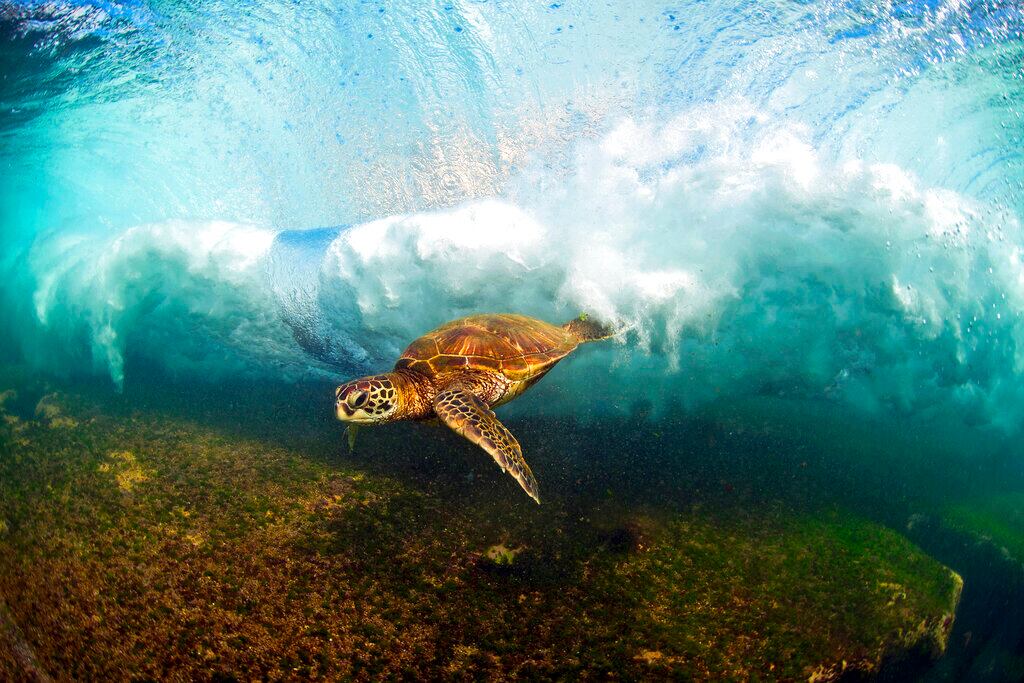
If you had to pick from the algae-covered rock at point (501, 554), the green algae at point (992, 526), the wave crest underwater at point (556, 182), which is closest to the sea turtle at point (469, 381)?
the algae-covered rock at point (501, 554)

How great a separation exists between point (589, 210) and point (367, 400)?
24.1ft

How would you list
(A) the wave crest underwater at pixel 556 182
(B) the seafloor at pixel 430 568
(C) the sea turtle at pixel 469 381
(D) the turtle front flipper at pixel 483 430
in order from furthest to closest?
1. (A) the wave crest underwater at pixel 556 182
2. (C) the sea turtle at pixel 469 381
3. (D) the turtle front flipper at pixel 483 430
4. (B) the seafloor at pixel 430 568

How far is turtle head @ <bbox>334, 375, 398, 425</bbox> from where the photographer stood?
127 inches

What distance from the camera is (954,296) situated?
483 inches

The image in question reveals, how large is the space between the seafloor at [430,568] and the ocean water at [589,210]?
0.39 m

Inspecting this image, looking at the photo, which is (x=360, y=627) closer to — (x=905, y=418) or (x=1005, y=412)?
(x=905, y=418)

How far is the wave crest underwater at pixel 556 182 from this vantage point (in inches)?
273

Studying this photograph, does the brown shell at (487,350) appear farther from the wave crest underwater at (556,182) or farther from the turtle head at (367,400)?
the wave crest underwater at (556,182)

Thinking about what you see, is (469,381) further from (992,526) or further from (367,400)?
(992,526)

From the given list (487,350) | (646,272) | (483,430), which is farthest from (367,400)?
(646,272)

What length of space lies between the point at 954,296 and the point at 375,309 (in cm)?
1823

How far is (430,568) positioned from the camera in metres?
2.90

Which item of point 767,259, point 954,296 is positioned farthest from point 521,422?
point 954,296

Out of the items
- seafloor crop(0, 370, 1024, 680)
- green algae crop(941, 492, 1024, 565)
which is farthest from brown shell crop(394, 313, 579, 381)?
green algae crop(941, 492, 1024, 565)
